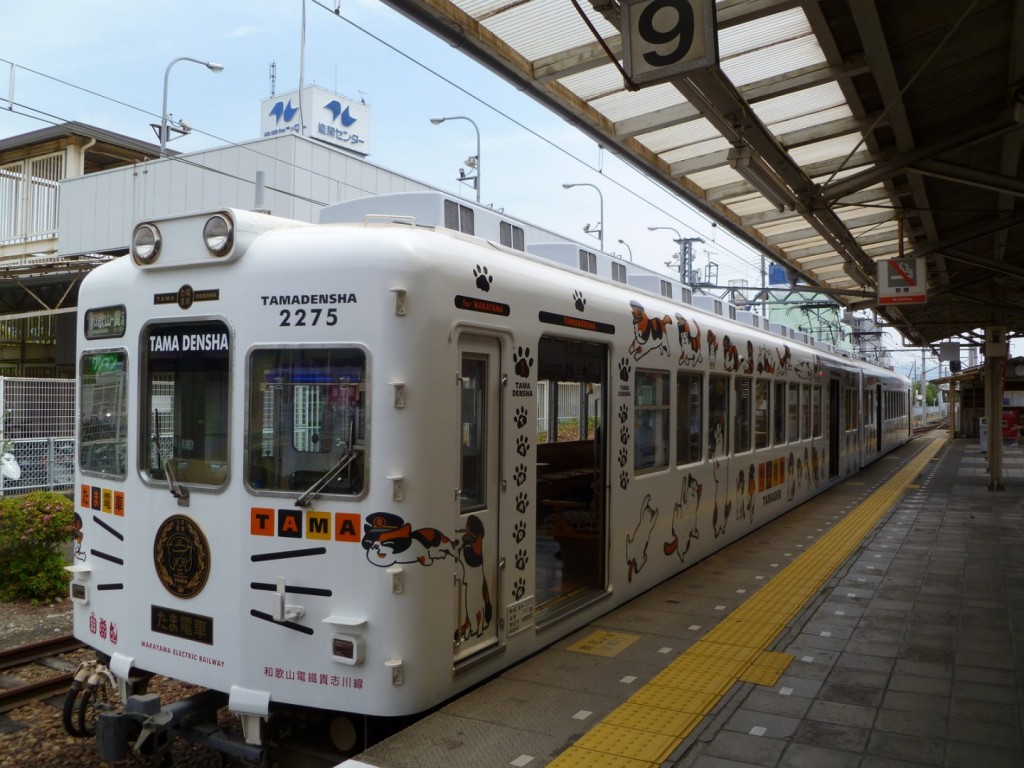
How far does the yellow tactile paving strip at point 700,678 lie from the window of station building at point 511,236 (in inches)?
117

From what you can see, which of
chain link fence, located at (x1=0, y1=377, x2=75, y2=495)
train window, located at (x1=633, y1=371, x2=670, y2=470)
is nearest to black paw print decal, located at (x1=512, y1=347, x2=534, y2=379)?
train window, located at (x1=633, y1=371, x2=670, y2=470)

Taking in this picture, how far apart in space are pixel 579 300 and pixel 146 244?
2726 mm

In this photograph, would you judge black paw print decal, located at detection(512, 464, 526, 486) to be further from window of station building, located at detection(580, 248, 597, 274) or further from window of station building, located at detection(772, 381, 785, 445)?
window of station building, located at detection(772, 381, 785, 445)

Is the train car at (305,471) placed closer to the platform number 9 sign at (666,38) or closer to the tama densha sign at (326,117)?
the platform number 9 sign at (666,38)

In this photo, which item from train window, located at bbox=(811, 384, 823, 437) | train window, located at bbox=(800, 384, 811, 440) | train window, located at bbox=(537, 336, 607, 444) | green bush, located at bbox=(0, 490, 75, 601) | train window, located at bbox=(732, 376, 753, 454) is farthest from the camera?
train window, located at bbox=(811, 384, 823, 437)

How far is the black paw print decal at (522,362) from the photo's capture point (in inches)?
196

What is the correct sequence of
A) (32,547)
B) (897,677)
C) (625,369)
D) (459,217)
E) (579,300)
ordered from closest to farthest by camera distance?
(897,677) < (459,217) < (579,300) < (625,369) < (32,547)

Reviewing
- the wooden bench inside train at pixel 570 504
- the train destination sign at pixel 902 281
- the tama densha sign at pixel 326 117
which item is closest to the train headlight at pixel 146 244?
the wooden bench inside train at pixel 570 504

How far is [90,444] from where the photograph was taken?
5.03 meters

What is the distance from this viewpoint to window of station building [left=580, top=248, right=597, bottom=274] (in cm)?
682

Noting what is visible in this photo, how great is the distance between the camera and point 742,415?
9.57 meters

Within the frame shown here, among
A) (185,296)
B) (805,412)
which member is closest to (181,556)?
(185,296)

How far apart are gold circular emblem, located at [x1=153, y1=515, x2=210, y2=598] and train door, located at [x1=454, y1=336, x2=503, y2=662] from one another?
4.29 feet

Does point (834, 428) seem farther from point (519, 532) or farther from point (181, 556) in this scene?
point (181, 556)
